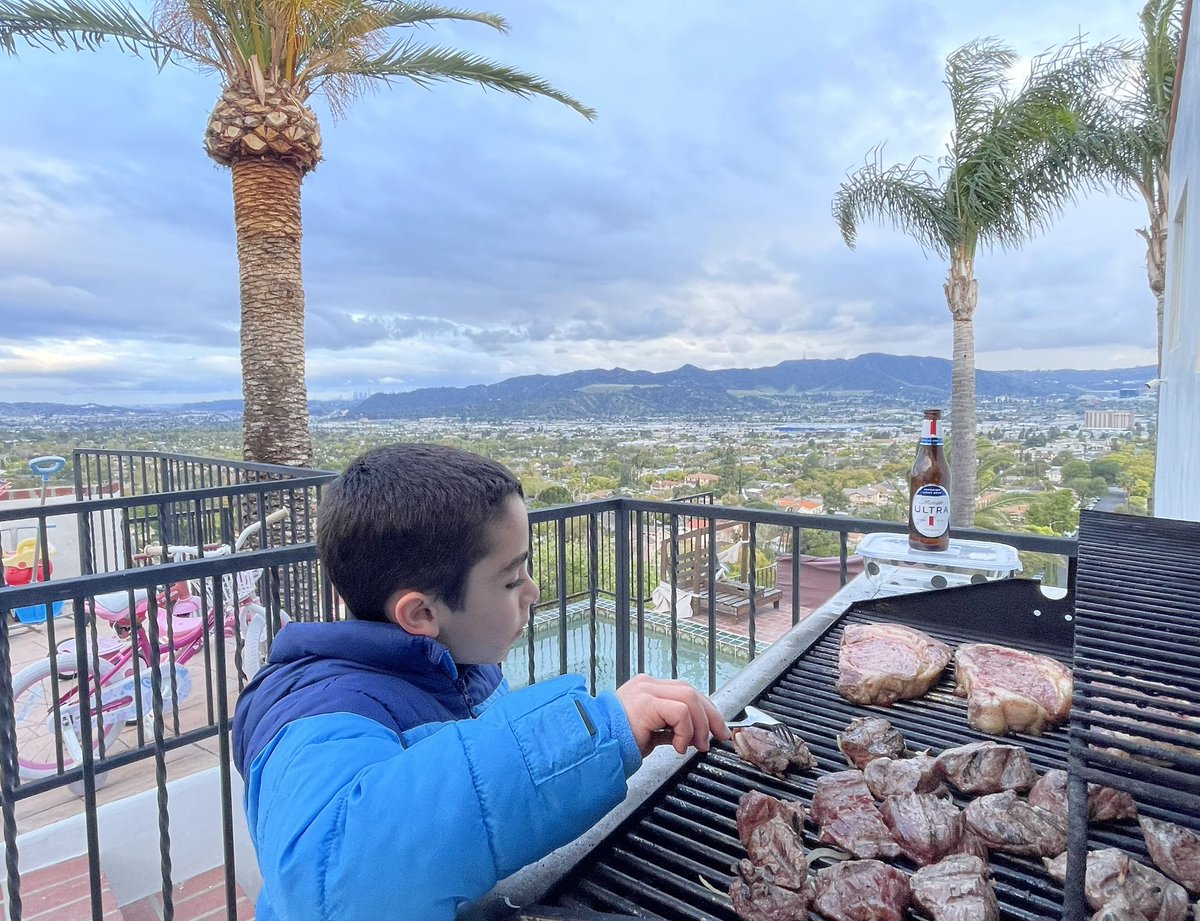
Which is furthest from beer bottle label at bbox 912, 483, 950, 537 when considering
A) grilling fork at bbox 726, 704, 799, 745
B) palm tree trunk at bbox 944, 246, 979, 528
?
palm tree trunk at bbox 944, 246, 979, 528

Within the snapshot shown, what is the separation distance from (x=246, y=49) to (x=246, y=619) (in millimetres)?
4925

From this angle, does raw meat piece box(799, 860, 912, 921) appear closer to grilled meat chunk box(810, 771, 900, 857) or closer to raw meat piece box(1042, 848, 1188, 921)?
grilled meat chunk box(810, 771, 900, 857)

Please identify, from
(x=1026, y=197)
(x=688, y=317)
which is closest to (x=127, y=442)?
(x=1026, y=197)

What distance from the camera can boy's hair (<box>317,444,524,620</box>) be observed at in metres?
0.95

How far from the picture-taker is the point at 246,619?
150 inches

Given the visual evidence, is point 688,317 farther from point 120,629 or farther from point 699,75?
point 120,629

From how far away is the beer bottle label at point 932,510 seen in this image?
192cm

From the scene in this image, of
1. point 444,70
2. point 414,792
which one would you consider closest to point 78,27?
point 444,70

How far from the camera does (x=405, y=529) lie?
3.09 ft

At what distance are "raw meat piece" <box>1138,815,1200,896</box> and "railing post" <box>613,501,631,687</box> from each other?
7.41ft

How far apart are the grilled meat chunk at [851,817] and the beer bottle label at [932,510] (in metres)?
1.13

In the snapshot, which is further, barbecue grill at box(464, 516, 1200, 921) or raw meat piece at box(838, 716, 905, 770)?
raw meat piece at box(838, 716, 905, 770)

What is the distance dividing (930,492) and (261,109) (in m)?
6.19

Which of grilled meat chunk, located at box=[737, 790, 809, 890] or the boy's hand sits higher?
the boy's hand
